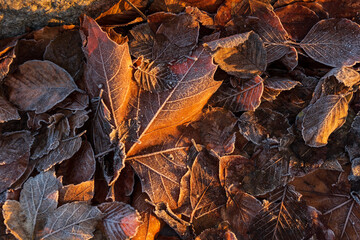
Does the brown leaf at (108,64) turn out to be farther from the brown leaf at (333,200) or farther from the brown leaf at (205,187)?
the brown leaf at (333,200)

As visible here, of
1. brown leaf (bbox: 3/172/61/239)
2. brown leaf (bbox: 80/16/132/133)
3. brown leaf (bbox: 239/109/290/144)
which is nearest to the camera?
brown leaf (bbox: 3/172/61/239)

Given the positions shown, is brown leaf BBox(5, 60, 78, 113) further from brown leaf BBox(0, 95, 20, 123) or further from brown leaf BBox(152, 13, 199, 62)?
brown leaf BBox(152, 13, 199, 62)

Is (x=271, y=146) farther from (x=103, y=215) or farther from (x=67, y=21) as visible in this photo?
(x=67, y=21)

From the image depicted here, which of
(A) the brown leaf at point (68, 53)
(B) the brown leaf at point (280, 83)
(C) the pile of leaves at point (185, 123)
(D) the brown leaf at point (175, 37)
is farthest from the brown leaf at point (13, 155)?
(B) the brown leaf at point (280, 83)

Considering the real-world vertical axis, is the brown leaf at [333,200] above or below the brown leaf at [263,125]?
below

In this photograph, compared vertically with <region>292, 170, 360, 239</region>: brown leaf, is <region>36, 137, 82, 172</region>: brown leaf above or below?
above

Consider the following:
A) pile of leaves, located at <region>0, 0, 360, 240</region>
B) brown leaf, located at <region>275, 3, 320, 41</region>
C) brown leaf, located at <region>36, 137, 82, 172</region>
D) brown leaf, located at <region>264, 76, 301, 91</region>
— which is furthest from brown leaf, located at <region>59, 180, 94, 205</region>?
brown leaf, located at <region>275, 3, 320, 41</region>

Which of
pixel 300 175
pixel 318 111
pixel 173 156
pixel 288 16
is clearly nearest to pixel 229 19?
pixel 288 16

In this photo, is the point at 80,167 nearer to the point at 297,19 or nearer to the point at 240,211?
the point at 240,211
